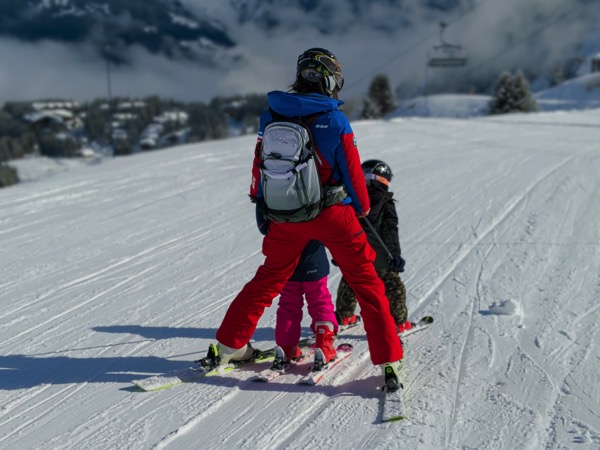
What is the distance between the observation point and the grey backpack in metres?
2.83

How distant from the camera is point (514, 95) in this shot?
4662 cm

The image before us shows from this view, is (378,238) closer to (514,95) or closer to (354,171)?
(354,171)

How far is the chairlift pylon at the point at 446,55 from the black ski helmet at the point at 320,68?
36999mm

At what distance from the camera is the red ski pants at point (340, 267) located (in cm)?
302

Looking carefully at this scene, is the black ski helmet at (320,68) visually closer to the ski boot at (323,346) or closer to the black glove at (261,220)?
the black glove at (261,220)

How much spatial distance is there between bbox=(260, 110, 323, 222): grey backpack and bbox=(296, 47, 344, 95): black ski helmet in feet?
0.74

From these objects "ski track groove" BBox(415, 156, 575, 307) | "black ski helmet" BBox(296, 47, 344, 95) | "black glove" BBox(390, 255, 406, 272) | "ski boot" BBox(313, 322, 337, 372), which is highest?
"black ski helmet" BBox(296, 47, 344, 95)

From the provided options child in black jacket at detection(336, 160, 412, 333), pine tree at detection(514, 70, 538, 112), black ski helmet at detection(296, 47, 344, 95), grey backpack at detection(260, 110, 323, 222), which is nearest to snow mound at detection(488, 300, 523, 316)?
child in black jacket at detection(336, 160, 412, 333)

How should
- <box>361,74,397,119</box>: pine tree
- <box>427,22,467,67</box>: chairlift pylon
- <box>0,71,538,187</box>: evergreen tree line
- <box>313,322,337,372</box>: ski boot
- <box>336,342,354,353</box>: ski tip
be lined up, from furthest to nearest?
<box>0,71,538,187</box>: evergreen tree line, <box>361,74,397,119</box>: pine tree, <box>427,22,467,67</box>: chairlift pylon, <box>336,342,354,353</box>: ski tip, <box>313,322,337,372</box>: ski boot

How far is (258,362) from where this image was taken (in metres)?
3.57

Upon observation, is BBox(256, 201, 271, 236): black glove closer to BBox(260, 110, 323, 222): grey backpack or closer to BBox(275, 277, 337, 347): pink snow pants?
BBox(260, 110, 323, 222): grey backpack

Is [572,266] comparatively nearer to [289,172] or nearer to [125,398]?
[289,172]

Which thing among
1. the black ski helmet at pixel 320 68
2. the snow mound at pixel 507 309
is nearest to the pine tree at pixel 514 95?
the snow mound at pixel 507 309

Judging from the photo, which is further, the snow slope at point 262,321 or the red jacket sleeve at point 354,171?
the red jacket sleeve at point 354,171
